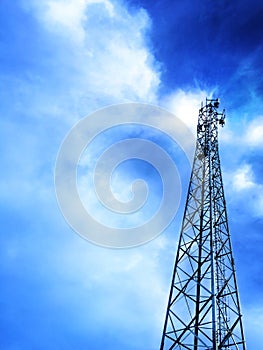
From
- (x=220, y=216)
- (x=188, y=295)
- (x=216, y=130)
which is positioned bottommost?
(x=188, y=295)

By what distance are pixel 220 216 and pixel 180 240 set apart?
2.83 metres

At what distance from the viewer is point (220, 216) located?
63.1 ft

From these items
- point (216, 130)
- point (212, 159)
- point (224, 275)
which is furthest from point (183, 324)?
point (216, 130)

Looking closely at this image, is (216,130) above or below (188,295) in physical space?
above

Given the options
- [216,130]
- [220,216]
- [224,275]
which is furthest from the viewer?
[216,130]

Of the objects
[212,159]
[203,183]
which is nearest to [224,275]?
[203,183]

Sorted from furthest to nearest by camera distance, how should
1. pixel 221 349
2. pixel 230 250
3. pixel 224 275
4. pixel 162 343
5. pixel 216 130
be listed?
pixel 216 130 → pixel 230 250 → pixel 224 275 → pixel 162 343 → pixel 221 349

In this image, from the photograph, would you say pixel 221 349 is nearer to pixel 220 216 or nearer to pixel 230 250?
pixel 230 250

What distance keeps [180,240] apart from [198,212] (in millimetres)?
2167

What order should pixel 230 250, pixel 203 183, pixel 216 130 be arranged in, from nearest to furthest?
pixel 230 250
pixel 203 183
pixel 216 130

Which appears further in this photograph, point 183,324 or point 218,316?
point 183,324

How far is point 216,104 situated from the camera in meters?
24.0

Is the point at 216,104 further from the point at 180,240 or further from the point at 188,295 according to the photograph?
the point at 188,295

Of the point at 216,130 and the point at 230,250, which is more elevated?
the point at 216,130
